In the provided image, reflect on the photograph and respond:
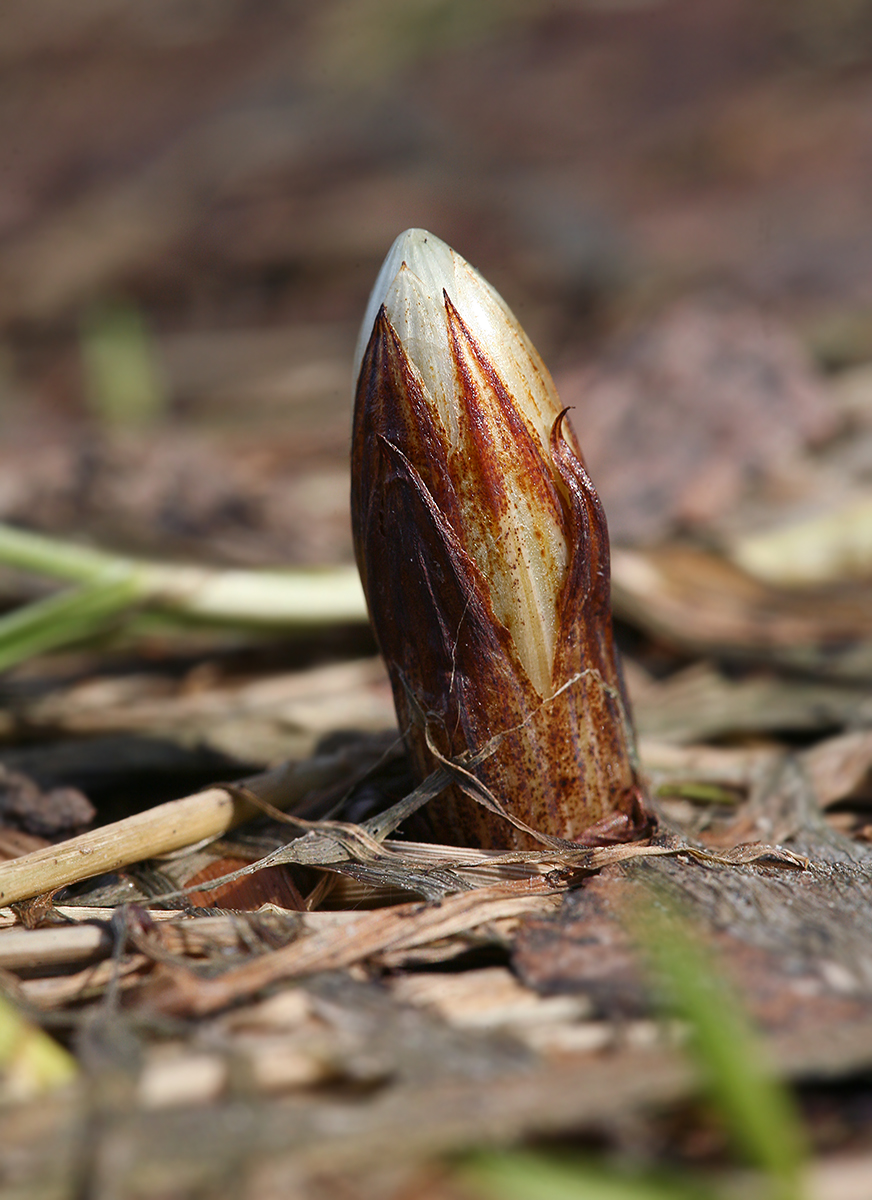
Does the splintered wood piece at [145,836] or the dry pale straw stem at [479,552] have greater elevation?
the dry pale straw stem at [479,552]

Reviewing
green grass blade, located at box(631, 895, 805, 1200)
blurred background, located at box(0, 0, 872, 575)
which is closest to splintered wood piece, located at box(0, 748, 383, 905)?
green grass blade, located at box(631, 895, 805, 1200)

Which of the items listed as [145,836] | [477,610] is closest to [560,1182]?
[477,610]

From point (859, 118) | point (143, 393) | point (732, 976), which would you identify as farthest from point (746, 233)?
point (732, 976)

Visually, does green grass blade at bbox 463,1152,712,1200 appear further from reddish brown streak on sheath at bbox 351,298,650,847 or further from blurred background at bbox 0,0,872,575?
blurred background at bbox 0,0,872,575

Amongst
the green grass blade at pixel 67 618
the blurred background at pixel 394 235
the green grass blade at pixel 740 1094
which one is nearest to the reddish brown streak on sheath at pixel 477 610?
the green grass blade at pixel 740 1094

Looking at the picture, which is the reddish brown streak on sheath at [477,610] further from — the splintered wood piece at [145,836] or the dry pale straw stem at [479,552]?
the splintered wood piece at [145,836]

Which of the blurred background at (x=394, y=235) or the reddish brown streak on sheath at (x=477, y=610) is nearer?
the reddish brown streak on sheath at (x=477, y=610)

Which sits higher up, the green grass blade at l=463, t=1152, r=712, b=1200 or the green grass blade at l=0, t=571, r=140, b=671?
the green grass blade at l=0, t=571, r=140, b=671
